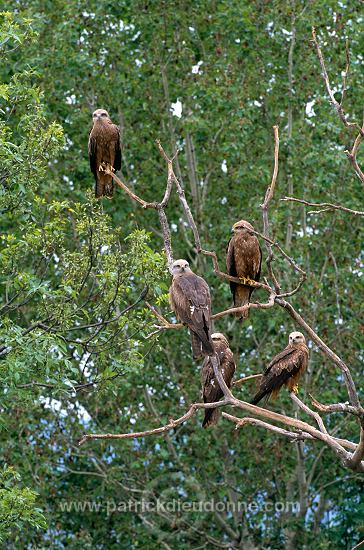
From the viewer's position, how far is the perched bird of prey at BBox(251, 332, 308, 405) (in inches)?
393

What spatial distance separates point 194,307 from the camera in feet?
28.6

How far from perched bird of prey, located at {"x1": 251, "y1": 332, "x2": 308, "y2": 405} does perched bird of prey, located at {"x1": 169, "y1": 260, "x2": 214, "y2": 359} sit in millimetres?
1276

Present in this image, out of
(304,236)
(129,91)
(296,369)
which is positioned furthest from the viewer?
(129,91)

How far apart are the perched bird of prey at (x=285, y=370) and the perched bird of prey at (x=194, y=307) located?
1276 mm

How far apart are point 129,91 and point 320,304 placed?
4.30 m

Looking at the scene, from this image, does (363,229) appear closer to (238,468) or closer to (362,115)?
(362,115)

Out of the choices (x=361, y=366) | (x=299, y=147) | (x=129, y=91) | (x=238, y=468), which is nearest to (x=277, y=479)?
(x=238, y=468)

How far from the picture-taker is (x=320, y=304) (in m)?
16.4

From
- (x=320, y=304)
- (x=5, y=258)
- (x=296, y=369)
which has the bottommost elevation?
(x=296, y=369)

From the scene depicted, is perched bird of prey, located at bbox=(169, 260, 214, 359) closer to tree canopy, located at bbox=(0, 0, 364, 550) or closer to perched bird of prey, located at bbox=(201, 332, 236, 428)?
perched bird of prey, located at bbox=(201, 332, 236, 428)

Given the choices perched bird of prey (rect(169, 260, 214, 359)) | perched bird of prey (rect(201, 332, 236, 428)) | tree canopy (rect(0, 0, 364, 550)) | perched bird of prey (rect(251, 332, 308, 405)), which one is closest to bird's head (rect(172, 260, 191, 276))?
perched bird of prey (rect(169, 260, 214, 359))

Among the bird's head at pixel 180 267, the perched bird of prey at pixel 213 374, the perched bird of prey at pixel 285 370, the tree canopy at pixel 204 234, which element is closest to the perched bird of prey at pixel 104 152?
the perched bird of prey at pixel 213 374

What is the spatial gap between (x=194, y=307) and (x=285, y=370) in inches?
63.9

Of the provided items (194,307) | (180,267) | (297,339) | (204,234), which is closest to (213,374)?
(297,339)
